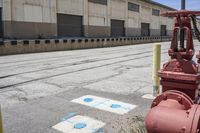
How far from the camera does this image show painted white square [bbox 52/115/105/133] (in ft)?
13.0

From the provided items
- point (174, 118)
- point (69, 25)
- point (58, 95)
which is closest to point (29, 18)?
point (69, 25)

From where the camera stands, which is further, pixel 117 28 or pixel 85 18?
pixel 117 28

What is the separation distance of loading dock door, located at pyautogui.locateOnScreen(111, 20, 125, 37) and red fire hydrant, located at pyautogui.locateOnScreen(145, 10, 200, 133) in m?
35.4

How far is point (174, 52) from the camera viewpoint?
9.62 ft

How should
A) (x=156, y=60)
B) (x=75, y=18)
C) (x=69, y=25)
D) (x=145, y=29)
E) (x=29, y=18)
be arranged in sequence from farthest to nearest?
(x=145, y=29)
(x=75, y=18)
(x=69, y=25)
(x=29, y=18)
(x=156, y=60)

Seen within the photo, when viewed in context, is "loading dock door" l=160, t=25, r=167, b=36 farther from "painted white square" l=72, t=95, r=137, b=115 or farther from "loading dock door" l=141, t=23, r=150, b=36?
"painted white square" l=72, t=95, r=137, b=115

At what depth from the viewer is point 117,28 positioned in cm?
3928

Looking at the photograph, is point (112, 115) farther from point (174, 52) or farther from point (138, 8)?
point (138, 8)

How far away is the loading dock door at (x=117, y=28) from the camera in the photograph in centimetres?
3822

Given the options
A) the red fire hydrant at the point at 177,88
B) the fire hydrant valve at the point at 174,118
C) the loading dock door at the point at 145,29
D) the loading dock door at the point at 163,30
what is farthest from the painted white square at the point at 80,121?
the loading dock door at the point at 163,30

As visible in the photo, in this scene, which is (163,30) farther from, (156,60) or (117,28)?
(156,60)

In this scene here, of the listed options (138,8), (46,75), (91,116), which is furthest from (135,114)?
(138,8)

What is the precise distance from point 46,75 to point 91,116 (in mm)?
4473

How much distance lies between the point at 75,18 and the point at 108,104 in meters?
25.5
